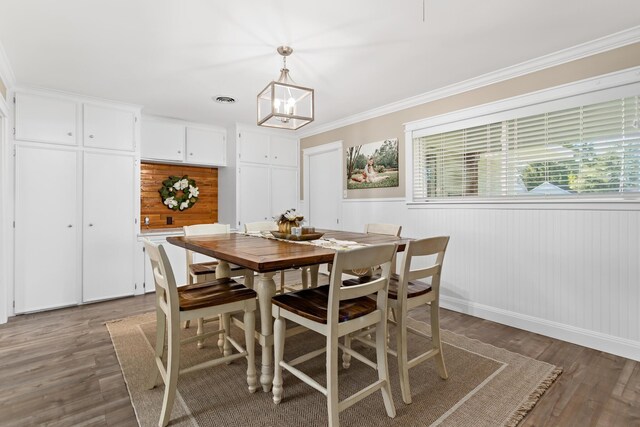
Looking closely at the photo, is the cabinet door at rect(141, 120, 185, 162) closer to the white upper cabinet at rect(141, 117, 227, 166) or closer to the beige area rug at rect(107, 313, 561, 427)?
the white upper cabinet at rect(141, 117, 227, 166)

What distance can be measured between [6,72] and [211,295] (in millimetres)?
2914

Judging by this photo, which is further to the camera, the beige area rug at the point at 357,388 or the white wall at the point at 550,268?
the white wall at the point at 550,268

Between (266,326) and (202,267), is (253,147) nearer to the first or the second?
(202,267)

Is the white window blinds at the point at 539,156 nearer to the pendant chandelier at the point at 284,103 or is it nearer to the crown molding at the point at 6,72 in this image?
the pendant chandelier at the point at 284,103

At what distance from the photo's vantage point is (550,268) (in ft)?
8.95

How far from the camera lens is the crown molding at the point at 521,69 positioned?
2.34 meters

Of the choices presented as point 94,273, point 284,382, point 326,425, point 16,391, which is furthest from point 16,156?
point 326,425

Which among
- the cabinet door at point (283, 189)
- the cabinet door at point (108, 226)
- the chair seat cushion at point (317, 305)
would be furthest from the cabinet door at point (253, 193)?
the chair seat cushion at point (317, 305)

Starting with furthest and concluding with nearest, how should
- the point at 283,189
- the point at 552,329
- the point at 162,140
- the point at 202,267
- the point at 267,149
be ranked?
the point at 283,189
the point at 267,149
the point at 162,140
the point at 202,267
the point at 552,329

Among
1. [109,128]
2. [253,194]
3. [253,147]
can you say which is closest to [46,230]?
[109,128]

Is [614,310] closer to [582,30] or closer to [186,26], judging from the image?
[582,30]

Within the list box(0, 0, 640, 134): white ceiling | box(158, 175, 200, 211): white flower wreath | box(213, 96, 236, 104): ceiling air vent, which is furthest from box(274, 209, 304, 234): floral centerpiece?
box(158, 175, 200, 211): white flower wreath

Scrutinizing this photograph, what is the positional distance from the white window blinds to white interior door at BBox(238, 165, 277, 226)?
2364mm

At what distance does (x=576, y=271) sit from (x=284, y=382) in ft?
7.91
